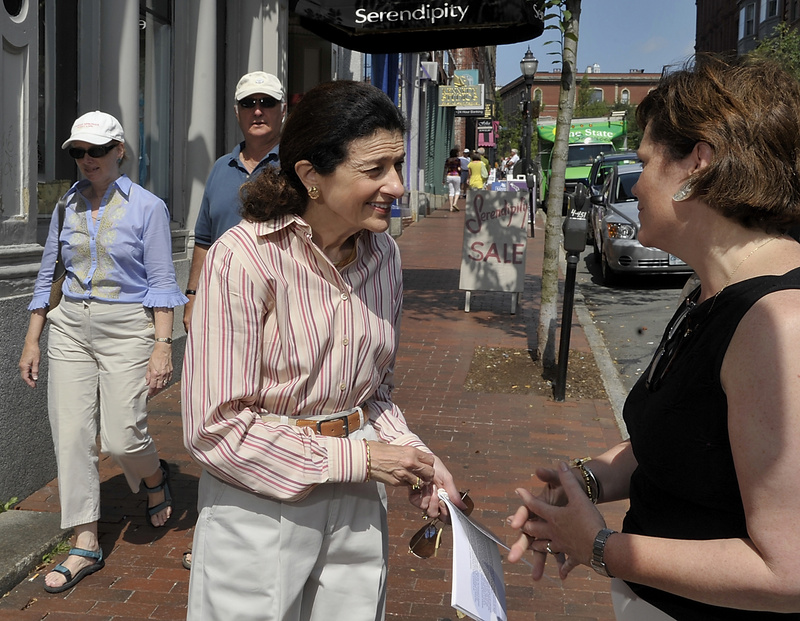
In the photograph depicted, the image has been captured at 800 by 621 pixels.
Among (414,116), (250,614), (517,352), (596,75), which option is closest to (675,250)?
(250,614)

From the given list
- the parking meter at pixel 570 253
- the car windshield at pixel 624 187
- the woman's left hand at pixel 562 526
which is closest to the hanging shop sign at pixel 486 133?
the car windshield at pixel 624 187

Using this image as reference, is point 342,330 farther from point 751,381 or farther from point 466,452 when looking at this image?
point 466,452

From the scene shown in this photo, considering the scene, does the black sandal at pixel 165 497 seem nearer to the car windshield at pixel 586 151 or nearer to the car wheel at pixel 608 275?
the car wheel at pixel 608 275

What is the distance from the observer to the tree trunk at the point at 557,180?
8.43m

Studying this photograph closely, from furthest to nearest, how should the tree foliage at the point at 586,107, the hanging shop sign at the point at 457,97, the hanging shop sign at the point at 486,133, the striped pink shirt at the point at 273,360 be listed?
the tree foliage at the point at 586,107 → the hanging shop sign at the point at 486,133 → the hanging shop sign at the point at 457,97 → the striped pink shirt at the point at 273,360

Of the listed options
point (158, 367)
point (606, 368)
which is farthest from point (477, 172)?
point (158, 367)

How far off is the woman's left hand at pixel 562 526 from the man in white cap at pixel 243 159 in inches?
105

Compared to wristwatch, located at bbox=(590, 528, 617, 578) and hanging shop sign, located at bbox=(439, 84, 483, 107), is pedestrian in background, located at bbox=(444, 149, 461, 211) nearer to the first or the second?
hanging shop sign, located at bbox=(439, 84, 483, 107)

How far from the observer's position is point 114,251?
4.36 meters

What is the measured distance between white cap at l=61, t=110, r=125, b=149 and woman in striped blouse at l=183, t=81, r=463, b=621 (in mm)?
2147

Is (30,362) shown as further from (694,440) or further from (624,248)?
(624,248)

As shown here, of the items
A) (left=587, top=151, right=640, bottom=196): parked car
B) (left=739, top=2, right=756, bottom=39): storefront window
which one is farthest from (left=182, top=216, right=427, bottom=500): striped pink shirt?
(left=739, top=2, right=756, bottom=39): storefront window

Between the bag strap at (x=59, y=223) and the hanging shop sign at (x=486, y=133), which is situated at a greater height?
the hanging shop sign at (x=486, y=133)

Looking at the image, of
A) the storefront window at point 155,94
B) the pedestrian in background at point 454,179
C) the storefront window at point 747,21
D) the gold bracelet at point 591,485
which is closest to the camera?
the gold bracelet at point 591,485
